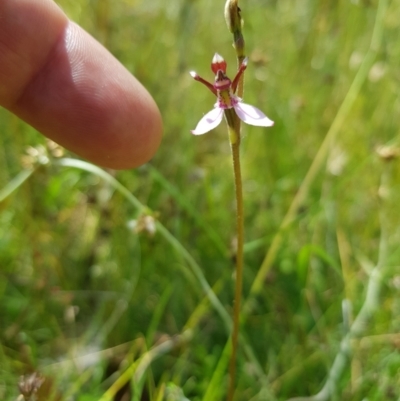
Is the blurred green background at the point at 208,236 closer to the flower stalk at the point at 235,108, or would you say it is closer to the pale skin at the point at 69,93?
the pale skin at the point at 69,93

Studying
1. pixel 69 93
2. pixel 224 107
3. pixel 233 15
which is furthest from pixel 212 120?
pixel 69 93

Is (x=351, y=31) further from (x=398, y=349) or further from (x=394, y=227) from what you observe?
(x=398, y=349)

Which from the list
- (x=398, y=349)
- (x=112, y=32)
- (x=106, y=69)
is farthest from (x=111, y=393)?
(x=112, y=32)

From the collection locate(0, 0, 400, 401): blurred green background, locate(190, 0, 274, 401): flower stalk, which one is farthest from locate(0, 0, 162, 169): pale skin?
locate(190, 0, 274, 401): flower stalk

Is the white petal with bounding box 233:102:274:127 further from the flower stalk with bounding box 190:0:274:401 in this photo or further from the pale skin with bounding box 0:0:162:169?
the pale skin with bounding box 0:0:162:169

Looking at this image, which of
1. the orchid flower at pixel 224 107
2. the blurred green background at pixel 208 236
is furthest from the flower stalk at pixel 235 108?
the blurred green background at pixel 208 236
